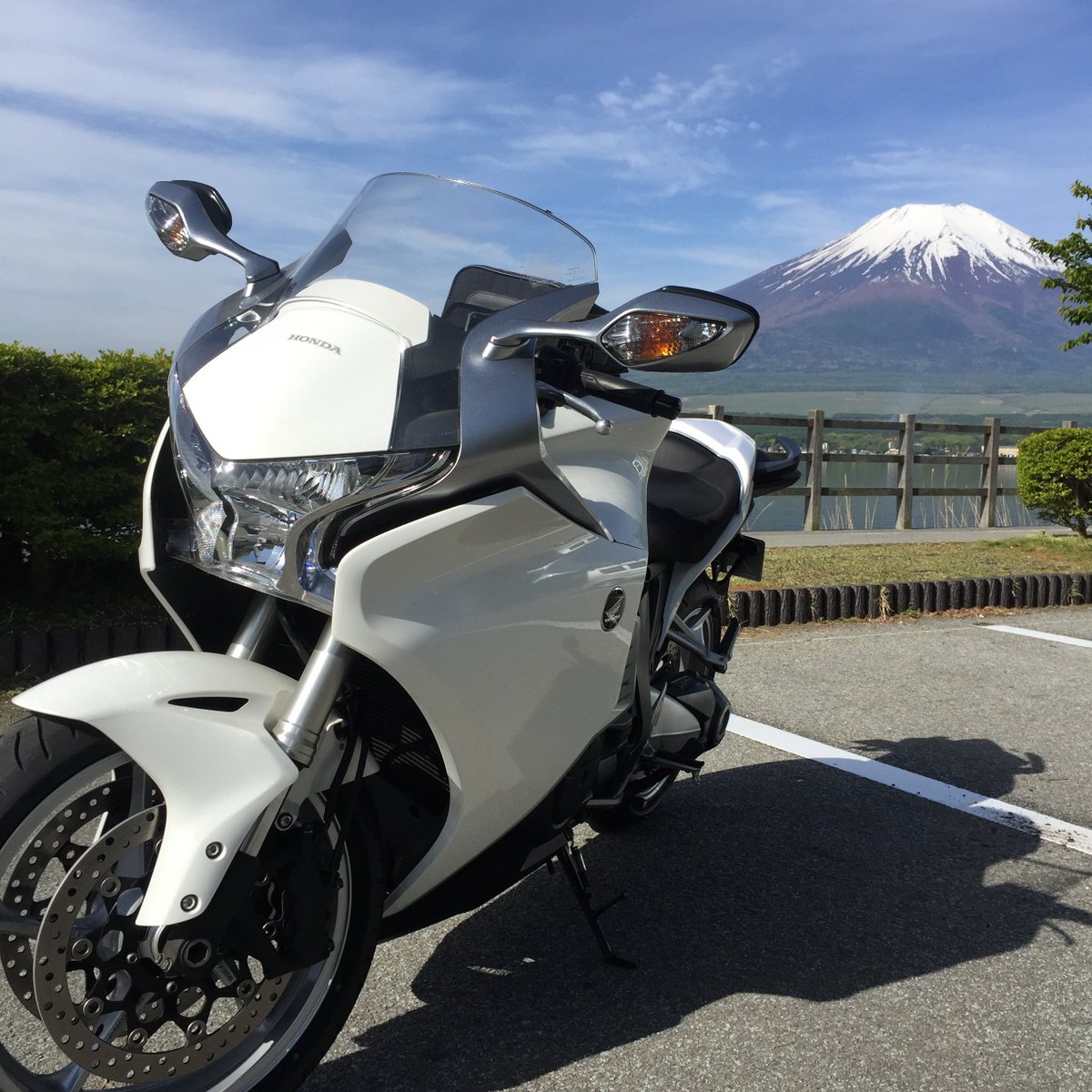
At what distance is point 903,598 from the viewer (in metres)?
7.81

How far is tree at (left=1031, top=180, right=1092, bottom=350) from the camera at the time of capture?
42.7 ft

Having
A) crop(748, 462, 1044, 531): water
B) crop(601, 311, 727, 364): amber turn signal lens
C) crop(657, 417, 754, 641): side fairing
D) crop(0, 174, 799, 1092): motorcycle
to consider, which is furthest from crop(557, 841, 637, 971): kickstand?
crop(748, 462, 1044, 531): water

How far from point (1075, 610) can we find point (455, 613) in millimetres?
7439

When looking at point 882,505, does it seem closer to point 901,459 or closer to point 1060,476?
point 901,459

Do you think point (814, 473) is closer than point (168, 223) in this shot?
No

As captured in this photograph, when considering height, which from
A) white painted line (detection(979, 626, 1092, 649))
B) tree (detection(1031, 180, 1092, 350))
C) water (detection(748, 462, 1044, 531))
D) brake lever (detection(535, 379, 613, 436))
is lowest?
white painted line (detection(979, 626, 1092, 649))

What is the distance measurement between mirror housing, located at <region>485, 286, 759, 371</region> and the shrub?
11681 millimetres

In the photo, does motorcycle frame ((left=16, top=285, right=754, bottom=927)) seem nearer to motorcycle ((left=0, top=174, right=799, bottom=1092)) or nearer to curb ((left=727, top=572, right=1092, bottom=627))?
motorcycle ((left=0, top=174, right=799, bottom=1092))

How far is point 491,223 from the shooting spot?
233cm

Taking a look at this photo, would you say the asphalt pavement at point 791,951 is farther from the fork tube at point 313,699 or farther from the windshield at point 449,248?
the windshield at point 449,248

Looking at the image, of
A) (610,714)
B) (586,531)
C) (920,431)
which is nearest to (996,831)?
(610,714)

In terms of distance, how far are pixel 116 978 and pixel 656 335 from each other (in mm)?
1372

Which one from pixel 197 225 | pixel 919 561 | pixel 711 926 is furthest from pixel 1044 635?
pixel 197 225

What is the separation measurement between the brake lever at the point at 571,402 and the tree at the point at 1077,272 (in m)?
12.4
